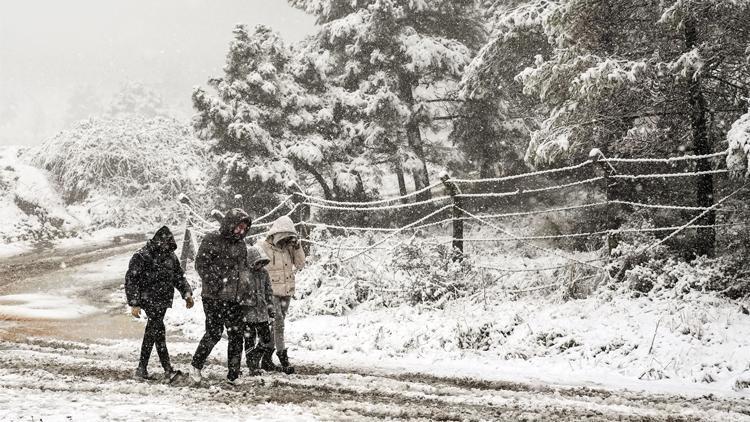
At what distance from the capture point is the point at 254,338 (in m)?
6.27

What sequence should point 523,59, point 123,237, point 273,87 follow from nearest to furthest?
point 523,59, point 273,87, point 123,237

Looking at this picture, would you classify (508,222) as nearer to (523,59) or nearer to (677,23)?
(523,59)

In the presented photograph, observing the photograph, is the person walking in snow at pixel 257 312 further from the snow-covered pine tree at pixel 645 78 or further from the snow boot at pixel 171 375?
the snow-covered pine tree at pixel 645 78

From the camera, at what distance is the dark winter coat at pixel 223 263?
230 inches

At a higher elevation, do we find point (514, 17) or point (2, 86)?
point (2, 86)

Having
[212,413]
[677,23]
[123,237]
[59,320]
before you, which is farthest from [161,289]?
[123,237]

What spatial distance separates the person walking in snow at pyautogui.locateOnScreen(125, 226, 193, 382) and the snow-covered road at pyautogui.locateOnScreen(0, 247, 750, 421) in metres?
0.38

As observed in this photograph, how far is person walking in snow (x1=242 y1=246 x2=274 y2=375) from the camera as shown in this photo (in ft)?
A: 20.1

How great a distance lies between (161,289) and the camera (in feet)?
20.1

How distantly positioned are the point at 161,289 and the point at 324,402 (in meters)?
2.35

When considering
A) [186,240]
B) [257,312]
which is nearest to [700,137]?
[257,312]

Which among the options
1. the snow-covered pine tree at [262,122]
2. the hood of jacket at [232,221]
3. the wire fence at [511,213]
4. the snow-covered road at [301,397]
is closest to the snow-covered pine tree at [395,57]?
the snow-covered pine tree at [262,122]

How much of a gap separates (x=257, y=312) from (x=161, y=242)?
123 centimetres

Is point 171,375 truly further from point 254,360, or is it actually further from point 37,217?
point 37,217
